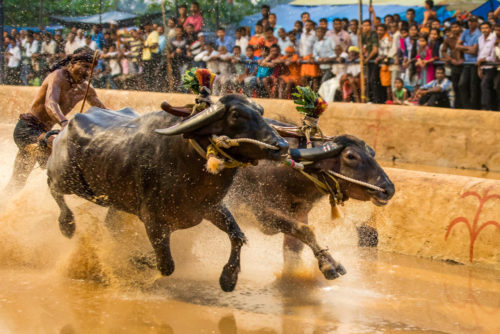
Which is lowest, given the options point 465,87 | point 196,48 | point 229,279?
point 229,279

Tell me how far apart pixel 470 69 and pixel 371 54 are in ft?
6.33

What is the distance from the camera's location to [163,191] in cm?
568

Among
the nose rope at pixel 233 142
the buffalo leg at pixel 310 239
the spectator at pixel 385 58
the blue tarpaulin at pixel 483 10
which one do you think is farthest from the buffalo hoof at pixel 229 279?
the blue tarpaulin at pixel 483 10

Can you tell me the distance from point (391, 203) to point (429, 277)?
1118 millimetres

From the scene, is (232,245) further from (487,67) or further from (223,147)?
(487,67)

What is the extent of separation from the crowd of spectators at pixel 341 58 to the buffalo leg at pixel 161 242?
19.0ft

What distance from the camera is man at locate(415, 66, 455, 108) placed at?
12.2 meters

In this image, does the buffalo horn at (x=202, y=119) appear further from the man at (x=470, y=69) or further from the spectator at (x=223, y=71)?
the spectator at (x=223, y=71)

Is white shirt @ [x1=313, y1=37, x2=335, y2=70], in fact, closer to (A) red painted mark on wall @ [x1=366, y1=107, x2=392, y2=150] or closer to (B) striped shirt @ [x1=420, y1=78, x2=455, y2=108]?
(B) striped shirt @ [x1=420, y1=78, x2=455, y2=108]

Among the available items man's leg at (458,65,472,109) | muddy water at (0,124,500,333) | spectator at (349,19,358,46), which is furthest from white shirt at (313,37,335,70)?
muddy water at (0,124,500,333)

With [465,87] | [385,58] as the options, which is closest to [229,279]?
[465,87]

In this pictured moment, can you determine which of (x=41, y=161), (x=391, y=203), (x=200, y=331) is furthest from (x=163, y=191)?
(x=391, y=203)

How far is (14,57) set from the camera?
66.5ft

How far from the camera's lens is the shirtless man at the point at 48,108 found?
720 centimetres
